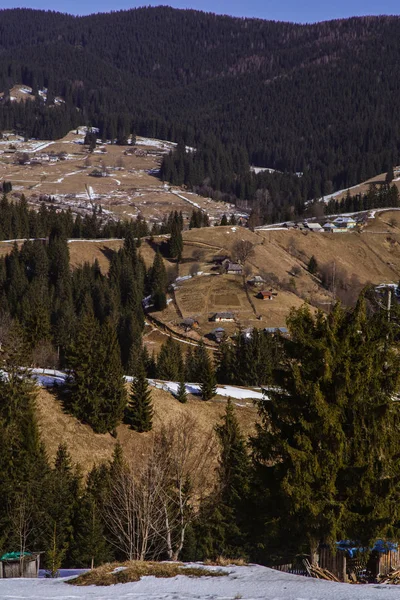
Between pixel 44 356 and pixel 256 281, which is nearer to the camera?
pixel 44 356

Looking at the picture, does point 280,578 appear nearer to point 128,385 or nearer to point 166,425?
point 166,425

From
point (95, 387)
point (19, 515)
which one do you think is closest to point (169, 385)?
point (95, 387)

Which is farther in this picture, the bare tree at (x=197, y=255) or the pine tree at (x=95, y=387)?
the bare tree at (x=197, y=255)

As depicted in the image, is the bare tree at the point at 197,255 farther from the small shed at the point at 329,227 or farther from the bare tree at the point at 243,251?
the small shed at the point at 329,227

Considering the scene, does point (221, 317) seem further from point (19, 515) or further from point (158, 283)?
point (19, 515)

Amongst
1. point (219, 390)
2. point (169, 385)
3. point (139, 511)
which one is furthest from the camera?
point (219, 390)

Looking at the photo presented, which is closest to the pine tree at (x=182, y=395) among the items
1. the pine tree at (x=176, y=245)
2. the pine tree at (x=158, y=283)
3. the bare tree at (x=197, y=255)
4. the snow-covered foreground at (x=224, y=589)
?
the snow-covered foreground at (x=224, y=589)
